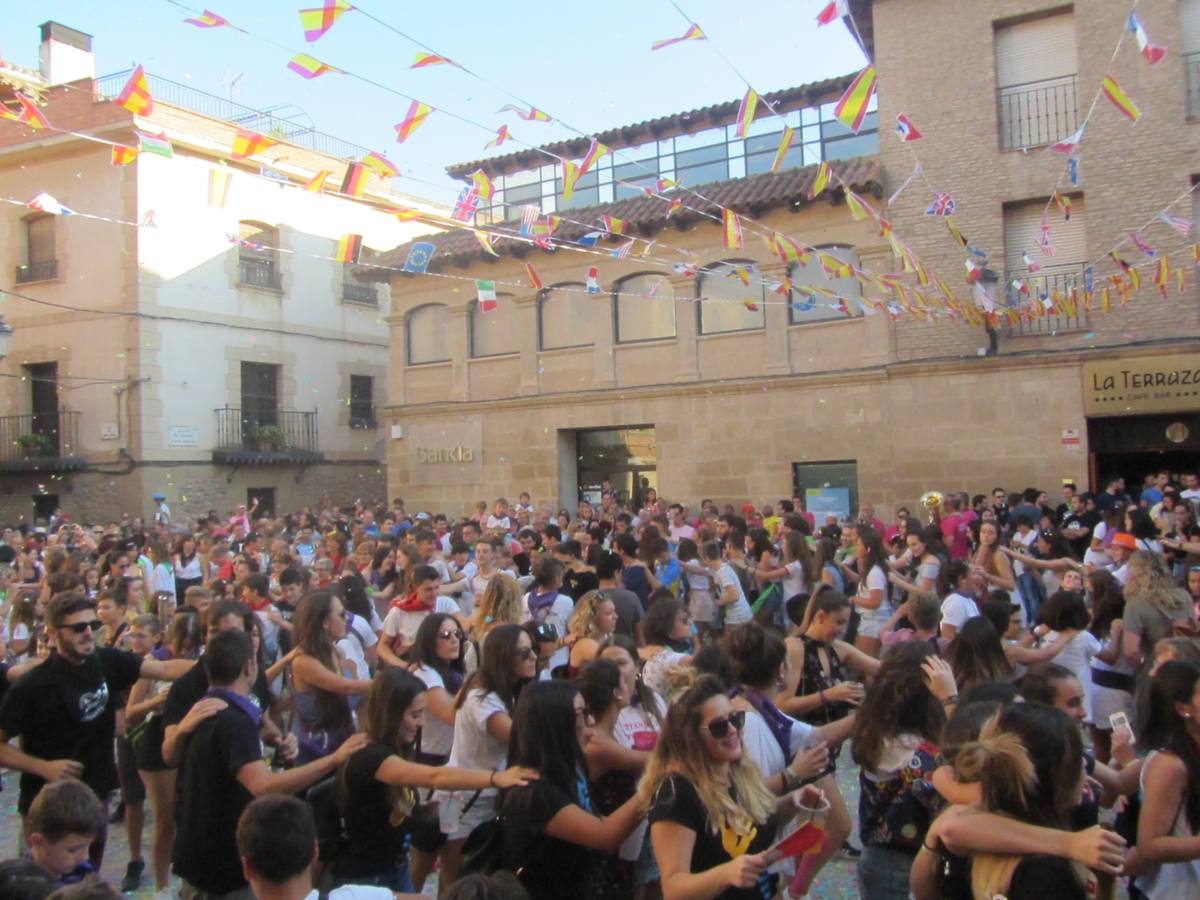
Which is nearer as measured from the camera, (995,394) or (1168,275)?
(1168,275)

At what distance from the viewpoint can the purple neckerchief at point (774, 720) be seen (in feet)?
12.5

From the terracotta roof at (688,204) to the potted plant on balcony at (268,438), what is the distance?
16.8 feet

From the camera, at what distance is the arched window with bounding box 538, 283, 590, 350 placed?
18531mm

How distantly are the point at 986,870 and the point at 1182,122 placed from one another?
1419 cm

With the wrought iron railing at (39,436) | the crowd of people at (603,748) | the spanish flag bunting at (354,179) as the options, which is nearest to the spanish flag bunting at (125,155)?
the spanish flag bunting at (354,179)

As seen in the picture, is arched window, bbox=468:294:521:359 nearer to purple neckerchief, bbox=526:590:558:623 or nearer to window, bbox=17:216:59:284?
window, bbox=17:216:59:284

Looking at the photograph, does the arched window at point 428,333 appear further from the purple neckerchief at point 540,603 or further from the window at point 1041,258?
the purple neckerchief at point 540,603

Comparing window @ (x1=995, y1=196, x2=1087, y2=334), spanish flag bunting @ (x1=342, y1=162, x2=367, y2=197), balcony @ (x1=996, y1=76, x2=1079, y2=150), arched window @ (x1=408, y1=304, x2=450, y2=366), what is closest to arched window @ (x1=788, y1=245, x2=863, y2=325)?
window @ (x1=995, y1=196, x2=1087, y2=334)

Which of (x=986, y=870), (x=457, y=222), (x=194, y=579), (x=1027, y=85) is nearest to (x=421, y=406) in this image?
(x=194, y=579)

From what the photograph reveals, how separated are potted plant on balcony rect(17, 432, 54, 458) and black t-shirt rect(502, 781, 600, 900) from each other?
21712 millimetres

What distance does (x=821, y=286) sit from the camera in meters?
16.2

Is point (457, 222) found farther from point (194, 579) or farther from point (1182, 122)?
point (1182, 122)

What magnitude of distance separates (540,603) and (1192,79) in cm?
1269

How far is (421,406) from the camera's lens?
20.3 m
